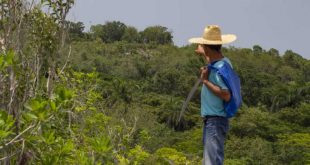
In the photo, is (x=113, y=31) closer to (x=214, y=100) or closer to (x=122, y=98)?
(x=122, y=98)

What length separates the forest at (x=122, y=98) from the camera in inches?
103

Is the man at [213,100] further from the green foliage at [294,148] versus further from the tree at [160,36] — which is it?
the tree at [160,36]

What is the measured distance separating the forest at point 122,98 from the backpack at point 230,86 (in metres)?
0.69

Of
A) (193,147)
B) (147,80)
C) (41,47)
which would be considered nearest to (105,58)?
(147,80)

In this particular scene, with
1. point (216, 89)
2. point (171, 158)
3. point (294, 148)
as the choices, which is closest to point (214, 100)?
point (216, 89)

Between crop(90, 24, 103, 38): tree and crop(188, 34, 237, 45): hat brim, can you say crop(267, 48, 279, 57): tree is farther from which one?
crop(188, 34, 237, 45): hat brim

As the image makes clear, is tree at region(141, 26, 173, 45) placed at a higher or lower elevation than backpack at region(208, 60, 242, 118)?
higher

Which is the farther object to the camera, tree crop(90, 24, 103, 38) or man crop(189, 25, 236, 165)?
tree crop(90, 24, 103, 38)

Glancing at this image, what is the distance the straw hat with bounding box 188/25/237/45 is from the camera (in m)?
3.19

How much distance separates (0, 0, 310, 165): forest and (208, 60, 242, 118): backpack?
691 mm

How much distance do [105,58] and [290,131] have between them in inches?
934

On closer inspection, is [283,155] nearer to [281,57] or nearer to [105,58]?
[105,58]

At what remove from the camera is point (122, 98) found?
37.9 metres

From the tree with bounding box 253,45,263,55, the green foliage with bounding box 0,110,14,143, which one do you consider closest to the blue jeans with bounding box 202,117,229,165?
the green foliage with bounding box 0,110,14,143
